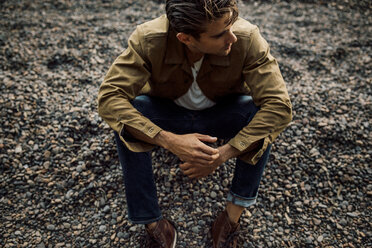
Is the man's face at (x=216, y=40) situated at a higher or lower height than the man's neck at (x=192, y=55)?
higher

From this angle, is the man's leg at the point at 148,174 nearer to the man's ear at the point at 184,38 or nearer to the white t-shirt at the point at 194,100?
the white t-shirt at the point at 194,100

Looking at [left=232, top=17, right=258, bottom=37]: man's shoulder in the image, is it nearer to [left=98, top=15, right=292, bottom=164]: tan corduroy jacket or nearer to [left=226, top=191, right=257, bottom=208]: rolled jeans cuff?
[left=98, top=15, right=292, bottom=164]: tan corduroy jacket

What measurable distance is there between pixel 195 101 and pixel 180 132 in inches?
12.5

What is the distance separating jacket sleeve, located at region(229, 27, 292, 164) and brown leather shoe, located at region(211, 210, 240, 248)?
667 mm

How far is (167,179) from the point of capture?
9.61 ft

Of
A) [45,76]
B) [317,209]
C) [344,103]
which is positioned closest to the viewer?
[317,209]

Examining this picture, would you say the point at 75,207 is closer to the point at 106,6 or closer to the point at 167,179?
the point at 167,179

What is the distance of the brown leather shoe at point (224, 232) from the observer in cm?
246

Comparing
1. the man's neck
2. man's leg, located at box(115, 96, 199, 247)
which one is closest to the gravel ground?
man's leg, located at box(115, 96, 199, 247)

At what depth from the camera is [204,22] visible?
6.40ft

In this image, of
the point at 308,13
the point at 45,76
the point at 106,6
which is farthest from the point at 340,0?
the point at 45,76

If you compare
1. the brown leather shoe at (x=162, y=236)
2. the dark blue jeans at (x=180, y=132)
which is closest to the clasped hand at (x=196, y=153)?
the dark blue jeans at (x=180, y=132)

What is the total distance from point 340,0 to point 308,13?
93 centimetres

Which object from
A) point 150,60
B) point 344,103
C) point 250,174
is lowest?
point 344,103
